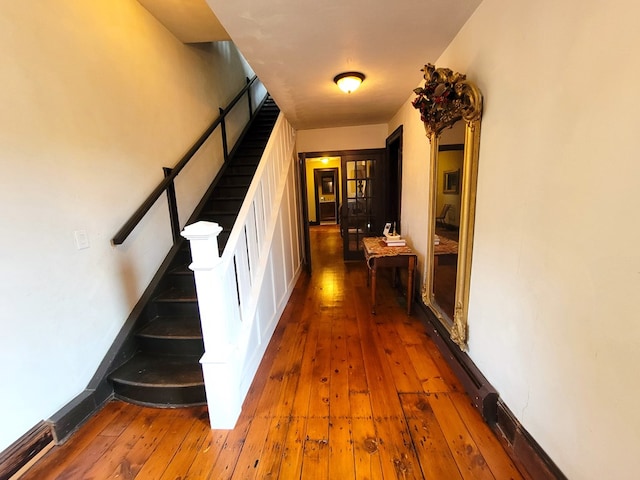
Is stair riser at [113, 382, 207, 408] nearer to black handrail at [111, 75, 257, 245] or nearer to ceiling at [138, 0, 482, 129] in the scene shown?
black handrail at [111, 75, 257, 245]

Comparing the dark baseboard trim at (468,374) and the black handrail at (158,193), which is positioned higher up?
the black handrail at (158,193)

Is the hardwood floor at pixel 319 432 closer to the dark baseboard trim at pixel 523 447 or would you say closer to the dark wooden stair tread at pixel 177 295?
the dark baseboard trim at pixel 523 447

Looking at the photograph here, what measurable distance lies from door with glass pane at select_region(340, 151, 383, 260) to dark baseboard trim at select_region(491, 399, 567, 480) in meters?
3.40

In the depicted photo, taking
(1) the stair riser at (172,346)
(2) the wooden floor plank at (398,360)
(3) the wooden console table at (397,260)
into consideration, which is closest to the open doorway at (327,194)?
(3) the wooden console table at (397,260)

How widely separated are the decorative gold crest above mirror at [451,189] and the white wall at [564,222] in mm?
86

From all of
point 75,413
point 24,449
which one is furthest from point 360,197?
point 24,449

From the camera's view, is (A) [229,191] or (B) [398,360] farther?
(A) [229,191]

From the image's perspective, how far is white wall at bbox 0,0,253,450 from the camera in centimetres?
133

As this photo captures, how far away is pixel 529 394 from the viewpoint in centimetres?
123

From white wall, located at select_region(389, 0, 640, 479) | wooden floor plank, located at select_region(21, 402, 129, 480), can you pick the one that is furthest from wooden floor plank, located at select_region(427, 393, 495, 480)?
wooden floor plank, located at select_region(21, 402, 129, 480)

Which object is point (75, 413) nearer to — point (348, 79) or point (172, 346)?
point (172, 346)

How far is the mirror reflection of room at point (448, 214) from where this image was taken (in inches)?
71.6

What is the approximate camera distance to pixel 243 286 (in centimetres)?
191

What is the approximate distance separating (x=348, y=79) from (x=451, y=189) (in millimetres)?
1293
